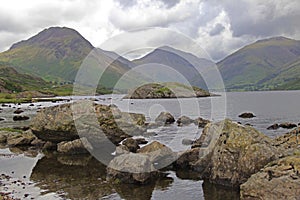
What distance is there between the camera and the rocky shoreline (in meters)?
22.7

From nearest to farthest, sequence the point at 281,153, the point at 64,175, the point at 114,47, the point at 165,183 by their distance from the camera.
Result: the point at 281,153
the point at 165,183
the point at 64,175
the point at 114,47

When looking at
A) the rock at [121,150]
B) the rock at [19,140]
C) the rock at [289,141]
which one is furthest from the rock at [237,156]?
the rock at [19,140]

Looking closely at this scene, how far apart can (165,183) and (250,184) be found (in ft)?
26.6

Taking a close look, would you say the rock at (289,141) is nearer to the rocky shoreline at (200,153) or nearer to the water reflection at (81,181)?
the rocky shoreline at (200,153)

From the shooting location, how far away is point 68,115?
4138 cm

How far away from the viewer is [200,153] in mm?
34094

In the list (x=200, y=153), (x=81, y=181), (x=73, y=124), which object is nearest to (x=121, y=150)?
(x=73, y=124)

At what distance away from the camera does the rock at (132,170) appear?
2786 centimetres

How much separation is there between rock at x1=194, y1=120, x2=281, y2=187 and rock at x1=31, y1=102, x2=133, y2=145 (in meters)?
16.3

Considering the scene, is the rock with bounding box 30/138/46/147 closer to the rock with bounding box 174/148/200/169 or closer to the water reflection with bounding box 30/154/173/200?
the water reflection with bounding box 30/154/173/200

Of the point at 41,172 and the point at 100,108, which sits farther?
the point at 100,108

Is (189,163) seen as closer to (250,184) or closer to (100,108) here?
(250,184)

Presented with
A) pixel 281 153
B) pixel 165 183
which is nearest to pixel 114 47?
pixel 165 183

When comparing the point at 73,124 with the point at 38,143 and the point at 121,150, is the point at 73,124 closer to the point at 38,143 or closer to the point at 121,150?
the point at 121,150
